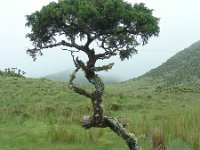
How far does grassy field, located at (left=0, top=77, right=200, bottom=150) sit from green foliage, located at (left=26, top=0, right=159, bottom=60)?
8.12ft

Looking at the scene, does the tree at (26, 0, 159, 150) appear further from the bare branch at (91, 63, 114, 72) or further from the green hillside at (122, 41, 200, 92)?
the green hillside at (122, 41, 200, 92)

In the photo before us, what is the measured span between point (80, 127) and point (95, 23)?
466 cm

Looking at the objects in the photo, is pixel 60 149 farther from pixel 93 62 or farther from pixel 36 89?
pixel 36 89

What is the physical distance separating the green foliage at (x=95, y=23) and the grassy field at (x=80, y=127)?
2.47 meters

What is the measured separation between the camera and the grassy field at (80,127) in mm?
14242

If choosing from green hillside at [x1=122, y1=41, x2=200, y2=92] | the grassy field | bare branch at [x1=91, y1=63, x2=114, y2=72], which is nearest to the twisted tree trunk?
bare branch at [x1=91, y1=63, x2=114, y2=72]

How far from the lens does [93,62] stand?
12.3m

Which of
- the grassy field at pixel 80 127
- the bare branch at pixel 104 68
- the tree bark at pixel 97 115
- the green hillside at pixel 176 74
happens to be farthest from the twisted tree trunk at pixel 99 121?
the green hillside at pixel 176 74

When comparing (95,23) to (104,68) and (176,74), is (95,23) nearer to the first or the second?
(104,68)

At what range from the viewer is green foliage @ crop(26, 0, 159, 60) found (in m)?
14.6

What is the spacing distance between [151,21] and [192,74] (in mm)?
57069

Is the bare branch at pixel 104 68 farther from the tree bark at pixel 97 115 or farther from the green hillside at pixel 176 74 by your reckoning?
the green hillside at pixel 176 74

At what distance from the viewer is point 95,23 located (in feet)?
49.1

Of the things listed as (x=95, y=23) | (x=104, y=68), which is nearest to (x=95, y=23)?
(x=95, y=23)
